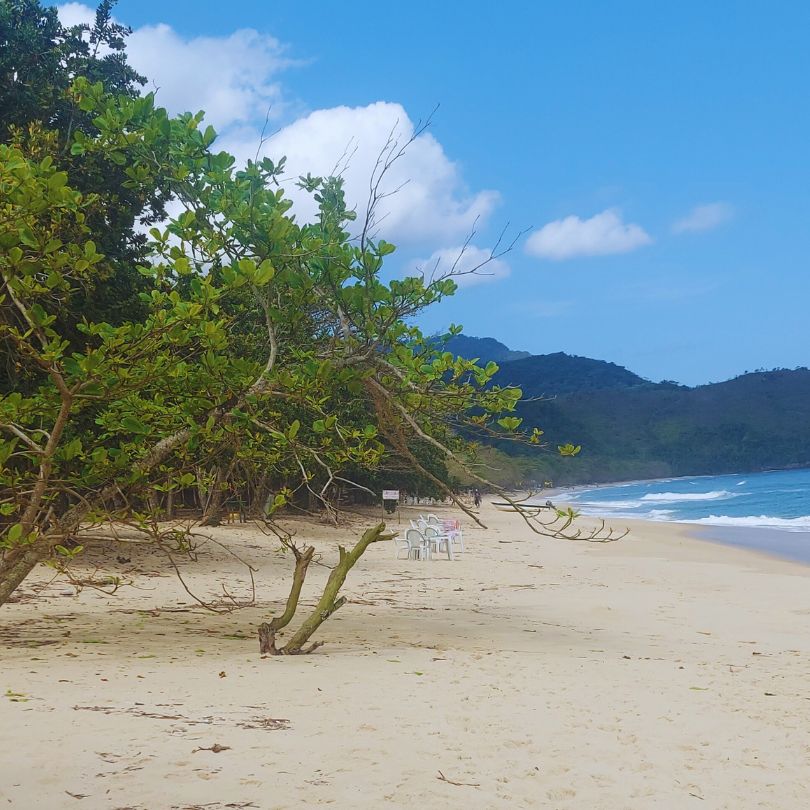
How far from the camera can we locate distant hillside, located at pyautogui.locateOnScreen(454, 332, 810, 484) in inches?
5891

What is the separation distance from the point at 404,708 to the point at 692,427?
165m

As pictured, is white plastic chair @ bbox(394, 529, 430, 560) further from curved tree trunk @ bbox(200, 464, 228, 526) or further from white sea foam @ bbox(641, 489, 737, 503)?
white sea foam @ bbox(641, 489, 737, 503)

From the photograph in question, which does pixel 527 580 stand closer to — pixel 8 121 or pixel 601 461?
pixel 8 121

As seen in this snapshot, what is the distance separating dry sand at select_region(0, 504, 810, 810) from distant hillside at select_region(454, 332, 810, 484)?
130516 mm

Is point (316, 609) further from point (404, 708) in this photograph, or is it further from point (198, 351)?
point (198, 351)

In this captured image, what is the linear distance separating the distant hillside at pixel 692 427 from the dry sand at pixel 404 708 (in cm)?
13052

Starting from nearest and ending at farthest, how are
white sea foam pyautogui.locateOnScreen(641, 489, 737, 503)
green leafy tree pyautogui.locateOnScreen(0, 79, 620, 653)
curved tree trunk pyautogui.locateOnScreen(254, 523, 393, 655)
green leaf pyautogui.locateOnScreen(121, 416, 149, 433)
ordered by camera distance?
green leafy tree pyautogui.locateOnScreen(0, 79, 620, 653)
green leaf pyautogui.locateOnScreen(121, 416, 149, 433)
curved tree trunk pyautogui.locateOnScreen(254, 523, 393, 655)
white sea foam pyautogui.locateOnScreen(641, 489, 737, 503)

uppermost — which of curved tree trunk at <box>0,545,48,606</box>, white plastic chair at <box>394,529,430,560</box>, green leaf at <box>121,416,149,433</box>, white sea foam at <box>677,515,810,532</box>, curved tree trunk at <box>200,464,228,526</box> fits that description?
green leaf at <box>121,416,149,433</box>

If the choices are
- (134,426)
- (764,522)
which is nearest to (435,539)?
(134,426)

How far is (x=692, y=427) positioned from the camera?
161 meters

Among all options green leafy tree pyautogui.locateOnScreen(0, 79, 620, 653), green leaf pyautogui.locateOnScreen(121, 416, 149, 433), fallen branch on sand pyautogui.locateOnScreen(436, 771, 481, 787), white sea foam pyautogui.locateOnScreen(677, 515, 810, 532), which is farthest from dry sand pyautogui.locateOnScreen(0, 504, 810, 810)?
white sea foam pyautogui.locateOnScreen(677, 515, 810, 532)

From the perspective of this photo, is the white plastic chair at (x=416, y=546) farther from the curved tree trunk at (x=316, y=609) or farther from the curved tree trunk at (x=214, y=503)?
the curved tree trunk at (x=316, y=609)

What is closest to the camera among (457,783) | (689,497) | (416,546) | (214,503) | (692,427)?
(457,783)

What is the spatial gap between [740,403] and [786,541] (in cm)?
14956
